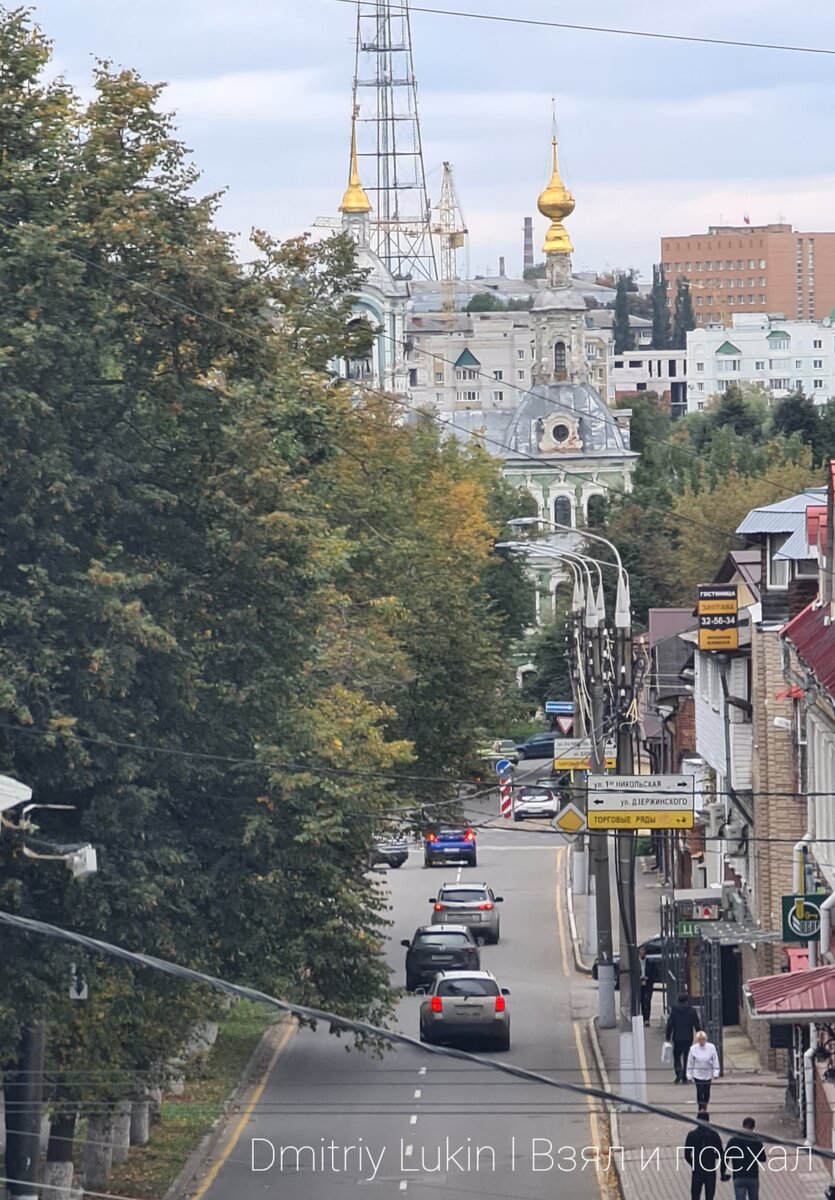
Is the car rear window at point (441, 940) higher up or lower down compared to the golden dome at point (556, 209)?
lower down

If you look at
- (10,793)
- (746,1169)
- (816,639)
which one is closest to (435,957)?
(816,639)

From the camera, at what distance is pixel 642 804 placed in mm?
Answer: 23938

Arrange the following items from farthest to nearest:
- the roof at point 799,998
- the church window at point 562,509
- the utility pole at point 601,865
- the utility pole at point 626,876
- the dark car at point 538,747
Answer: the church window at point 562,509
the dark car at point 538,747
the utility pole at point 601,865
the utility pole at point 626,876
the roof at point 799,998

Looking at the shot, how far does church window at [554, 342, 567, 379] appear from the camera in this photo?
148m

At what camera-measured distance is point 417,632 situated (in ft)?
149

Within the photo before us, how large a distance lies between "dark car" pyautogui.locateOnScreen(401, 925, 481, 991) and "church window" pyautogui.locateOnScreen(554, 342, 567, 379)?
110808 millimetres

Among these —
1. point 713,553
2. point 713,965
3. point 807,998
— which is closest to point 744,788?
point 713,965

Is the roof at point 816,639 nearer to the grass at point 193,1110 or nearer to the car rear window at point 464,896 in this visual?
the grass at point 193,1110

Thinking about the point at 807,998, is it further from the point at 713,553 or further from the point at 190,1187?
the point at 713,553

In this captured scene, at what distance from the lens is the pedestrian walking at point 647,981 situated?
36125mm

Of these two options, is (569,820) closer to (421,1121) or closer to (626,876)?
(626,876)

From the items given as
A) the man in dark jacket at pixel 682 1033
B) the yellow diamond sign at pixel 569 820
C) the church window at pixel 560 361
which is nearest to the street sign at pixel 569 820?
the yellow diamond sign at pixel 569 820

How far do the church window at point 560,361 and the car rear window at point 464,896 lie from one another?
10322 cm

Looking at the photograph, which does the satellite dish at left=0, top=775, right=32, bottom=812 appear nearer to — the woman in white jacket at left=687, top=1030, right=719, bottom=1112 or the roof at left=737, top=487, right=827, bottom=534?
the woman in white jacket at left=687, top=1030, right=719, bottom=1112
